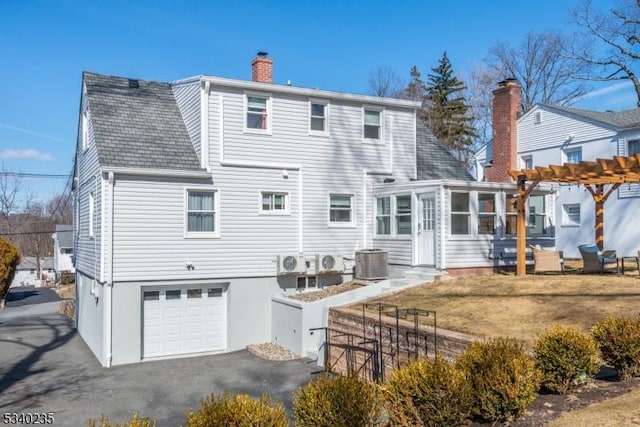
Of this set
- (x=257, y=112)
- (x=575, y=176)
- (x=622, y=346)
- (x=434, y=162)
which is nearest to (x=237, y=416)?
(x=622, y=346)

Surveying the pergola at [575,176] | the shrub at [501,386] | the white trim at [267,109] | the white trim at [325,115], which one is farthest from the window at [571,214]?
the shrub at [501,386]

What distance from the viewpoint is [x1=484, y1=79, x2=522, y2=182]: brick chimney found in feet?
62.2

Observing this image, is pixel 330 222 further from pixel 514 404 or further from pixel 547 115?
pixel 547 115

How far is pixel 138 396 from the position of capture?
11.6 m

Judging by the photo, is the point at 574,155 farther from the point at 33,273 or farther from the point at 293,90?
the point at 33,273

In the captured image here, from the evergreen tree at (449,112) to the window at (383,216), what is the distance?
2483 cm

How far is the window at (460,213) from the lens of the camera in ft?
51.1

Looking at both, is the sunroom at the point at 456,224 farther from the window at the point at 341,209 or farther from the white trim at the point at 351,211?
the window at the point at 341,209

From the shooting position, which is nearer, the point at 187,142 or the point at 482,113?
the point at 187,142

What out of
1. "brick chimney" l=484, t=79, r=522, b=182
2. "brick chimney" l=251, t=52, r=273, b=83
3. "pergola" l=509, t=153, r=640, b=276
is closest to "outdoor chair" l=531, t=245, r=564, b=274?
"pergola" l=509, t=153, r=640, b=276

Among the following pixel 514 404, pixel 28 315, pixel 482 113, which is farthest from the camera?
pixel 482 113

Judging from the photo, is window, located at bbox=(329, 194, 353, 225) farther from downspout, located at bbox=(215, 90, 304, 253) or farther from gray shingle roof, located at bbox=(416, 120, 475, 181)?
gray shingle roof, located at bbox=(416, 120, 475, 181)

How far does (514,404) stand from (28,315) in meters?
24.7

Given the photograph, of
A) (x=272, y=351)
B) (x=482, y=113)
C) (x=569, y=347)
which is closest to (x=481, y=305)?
(x=569, y=347)
